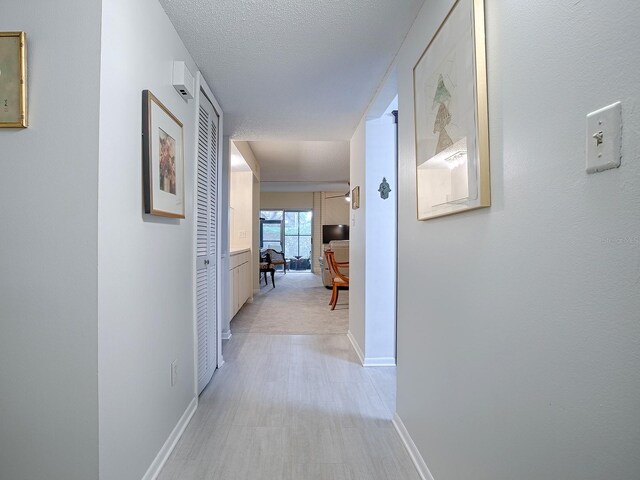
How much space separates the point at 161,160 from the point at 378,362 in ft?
7.67

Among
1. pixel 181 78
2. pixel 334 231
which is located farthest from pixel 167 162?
pixel 334 231

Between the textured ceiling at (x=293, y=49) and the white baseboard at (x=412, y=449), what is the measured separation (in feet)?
6.92

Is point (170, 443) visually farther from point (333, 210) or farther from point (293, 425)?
point (333, 210)

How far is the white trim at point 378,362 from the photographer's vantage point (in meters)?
2.96

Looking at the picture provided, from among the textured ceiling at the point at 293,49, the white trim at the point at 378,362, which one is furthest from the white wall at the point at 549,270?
the white trim at the point at 378,362

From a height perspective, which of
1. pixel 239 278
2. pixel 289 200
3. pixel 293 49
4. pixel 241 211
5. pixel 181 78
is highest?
pixel 289 200

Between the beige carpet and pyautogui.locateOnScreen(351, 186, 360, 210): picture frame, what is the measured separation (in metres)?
1.54

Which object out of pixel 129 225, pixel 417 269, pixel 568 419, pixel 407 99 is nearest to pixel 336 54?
pixel 407 99

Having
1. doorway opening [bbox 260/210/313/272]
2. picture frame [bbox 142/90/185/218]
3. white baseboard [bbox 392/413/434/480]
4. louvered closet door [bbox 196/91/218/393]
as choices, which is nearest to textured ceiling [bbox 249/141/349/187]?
louvered closet door [bbox 196/91/218/393]

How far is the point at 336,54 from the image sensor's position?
2051mm

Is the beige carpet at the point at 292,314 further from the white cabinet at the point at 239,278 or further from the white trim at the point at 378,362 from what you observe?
the white trim at the point at 378,362

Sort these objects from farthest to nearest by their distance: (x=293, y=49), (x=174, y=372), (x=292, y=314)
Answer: (x=292, y=314), (x=293, y=49), (x=174, y=372)

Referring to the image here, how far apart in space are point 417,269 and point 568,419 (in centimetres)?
100

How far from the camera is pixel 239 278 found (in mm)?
4598
